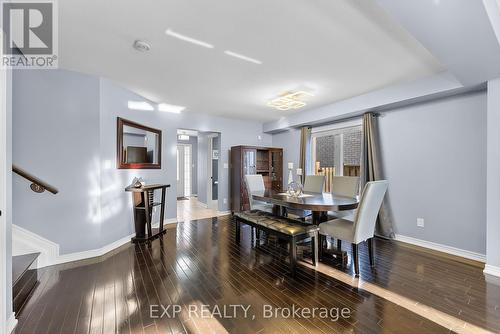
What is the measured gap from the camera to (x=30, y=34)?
2035 mm

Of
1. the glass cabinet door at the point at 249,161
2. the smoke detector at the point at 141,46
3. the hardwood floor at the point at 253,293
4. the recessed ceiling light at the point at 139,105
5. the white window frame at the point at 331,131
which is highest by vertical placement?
the smoke detector at the point at 141,46

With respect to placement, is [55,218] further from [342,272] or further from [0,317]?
[342,272]

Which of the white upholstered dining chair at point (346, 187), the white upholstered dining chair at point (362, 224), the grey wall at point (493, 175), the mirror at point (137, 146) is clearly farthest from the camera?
the white upholstered dining chair at point (346, 187)

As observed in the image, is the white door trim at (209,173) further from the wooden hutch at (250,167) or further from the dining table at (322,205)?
the dining table at (322,205)

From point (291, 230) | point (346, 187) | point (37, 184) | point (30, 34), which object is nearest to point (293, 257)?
point (291, 230)

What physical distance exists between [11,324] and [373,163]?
4.61m

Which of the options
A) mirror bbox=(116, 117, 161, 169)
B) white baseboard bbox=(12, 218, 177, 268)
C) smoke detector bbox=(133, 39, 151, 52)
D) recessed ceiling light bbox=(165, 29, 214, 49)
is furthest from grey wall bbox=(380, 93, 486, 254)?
white baseboard bbox=(12, 218, 177, 268)

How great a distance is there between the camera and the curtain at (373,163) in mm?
3594

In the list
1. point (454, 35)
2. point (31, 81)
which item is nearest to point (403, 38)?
point (454, 35)

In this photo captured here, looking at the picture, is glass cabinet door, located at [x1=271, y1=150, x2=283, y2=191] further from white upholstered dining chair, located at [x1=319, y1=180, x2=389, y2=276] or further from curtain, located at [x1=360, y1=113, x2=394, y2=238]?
white upholstered dining chair, located at [x1=319, y1=180, x2=389, y2=276]

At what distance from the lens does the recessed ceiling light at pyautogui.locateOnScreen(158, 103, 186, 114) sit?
14.1ft

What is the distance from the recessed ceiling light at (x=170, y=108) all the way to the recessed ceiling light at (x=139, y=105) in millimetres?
281

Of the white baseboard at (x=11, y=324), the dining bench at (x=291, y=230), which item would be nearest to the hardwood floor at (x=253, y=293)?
the white baseboard at (x=11, y=324)

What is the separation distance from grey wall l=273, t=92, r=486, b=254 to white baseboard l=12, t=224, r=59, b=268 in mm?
4954
